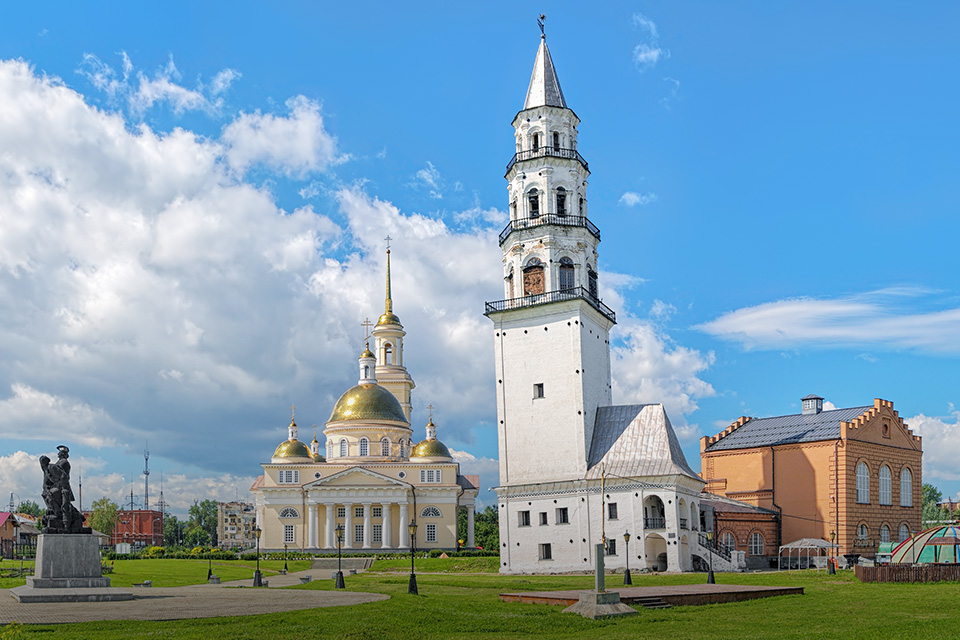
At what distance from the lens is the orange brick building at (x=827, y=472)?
55156 millimetres

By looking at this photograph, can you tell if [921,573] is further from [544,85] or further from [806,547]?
[544,85]

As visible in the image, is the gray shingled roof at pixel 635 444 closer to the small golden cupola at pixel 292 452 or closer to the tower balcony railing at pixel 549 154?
the tower balcony railing at pixel 549 154

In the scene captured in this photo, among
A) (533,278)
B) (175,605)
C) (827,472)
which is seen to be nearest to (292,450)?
(533,278)

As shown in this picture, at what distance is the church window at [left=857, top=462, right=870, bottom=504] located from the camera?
5603 cm

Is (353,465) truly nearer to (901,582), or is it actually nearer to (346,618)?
(901,582)

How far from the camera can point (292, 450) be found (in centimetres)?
Answer: 8331

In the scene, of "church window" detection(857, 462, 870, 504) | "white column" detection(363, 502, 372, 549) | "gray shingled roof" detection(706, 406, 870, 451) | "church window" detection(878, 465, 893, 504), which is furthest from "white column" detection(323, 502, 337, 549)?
"church window" detection(878, 465, 893, 504)

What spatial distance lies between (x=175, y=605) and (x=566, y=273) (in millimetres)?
32798

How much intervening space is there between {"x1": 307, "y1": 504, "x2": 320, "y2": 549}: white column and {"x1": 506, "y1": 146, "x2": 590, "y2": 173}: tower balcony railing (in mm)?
38756

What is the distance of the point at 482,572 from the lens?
174ft

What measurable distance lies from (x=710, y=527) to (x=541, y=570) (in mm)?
10288

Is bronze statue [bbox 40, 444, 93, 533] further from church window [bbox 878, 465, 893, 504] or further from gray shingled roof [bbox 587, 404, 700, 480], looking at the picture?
church window [bbox 878, 465, 893, 504]

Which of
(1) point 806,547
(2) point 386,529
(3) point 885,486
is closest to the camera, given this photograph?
(1) point 806,547

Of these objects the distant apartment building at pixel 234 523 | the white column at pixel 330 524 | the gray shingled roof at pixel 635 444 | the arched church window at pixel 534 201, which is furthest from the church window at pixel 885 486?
the distant apartment building at pixel 234 523
